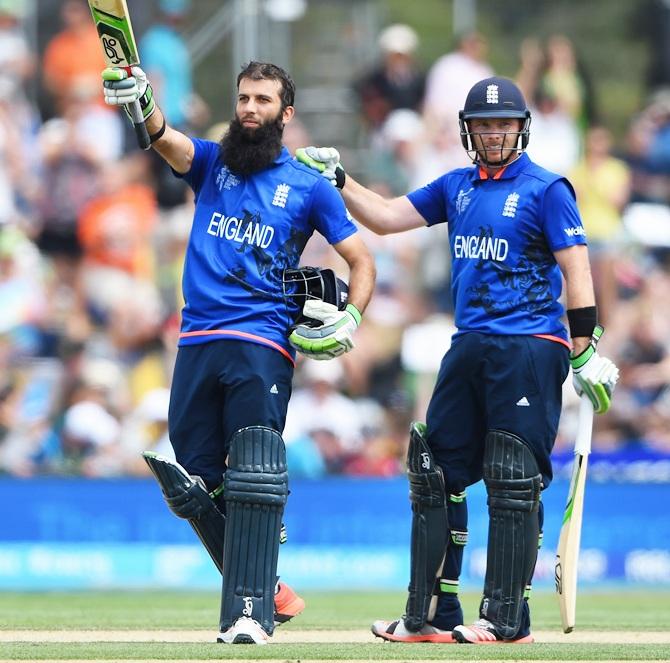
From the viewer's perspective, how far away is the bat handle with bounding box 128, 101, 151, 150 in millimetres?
5898

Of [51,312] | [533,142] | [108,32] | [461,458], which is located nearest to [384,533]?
[51,312]

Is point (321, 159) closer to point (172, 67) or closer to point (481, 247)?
point (481, 247)

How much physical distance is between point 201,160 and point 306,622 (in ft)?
9.49

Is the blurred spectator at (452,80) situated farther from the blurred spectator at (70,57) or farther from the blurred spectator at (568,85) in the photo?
the blurred spectator at (70,57)

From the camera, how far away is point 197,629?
7094 millimetres

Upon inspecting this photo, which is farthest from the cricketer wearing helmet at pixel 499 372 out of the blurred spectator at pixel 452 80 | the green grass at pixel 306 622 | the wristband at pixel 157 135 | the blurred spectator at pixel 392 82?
the blurred spectator at pixel 392 82

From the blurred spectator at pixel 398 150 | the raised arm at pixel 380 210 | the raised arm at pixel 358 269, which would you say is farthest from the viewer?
the blurred spectator at pixel 398 150

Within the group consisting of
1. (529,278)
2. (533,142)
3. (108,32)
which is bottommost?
(529,278)

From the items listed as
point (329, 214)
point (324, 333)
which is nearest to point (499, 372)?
point (324, 333)

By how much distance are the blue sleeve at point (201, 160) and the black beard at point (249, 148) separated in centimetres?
7

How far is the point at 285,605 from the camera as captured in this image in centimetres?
631

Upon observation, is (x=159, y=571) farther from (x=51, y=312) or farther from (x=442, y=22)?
(x=442, y=22)

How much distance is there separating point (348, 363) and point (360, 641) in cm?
684

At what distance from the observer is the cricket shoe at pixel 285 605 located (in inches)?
248
